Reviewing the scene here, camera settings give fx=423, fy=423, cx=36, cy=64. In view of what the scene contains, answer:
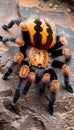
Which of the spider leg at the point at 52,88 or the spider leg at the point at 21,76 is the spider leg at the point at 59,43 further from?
the spider leg at the point at 21,76

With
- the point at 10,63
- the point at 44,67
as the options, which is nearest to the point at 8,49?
the point at 10,63

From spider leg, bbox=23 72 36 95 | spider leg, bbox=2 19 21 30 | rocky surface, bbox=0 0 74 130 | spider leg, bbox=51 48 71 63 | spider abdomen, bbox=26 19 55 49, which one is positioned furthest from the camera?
spider leg, bbox=2 19 21 30

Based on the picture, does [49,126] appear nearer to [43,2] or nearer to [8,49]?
[8,49]

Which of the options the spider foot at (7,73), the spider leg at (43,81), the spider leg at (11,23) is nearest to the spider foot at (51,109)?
the spider leg at (43,81)

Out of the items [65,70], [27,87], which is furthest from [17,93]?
[65,70]

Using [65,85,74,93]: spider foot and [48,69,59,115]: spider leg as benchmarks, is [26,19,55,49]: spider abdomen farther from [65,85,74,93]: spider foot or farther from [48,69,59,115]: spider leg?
[65,85,74,93]: spider foot

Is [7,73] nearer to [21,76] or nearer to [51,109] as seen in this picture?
[21,76]

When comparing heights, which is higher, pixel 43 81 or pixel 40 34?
pixel 40 34

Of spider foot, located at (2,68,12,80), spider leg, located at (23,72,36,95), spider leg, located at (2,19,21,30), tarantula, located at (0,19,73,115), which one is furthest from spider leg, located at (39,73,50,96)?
spider leg, located at (2,19,21,30)

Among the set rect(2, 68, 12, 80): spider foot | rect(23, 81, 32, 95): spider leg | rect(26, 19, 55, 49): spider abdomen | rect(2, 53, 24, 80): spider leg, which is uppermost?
rect(26, 19, 55, 49): spider abdomen
